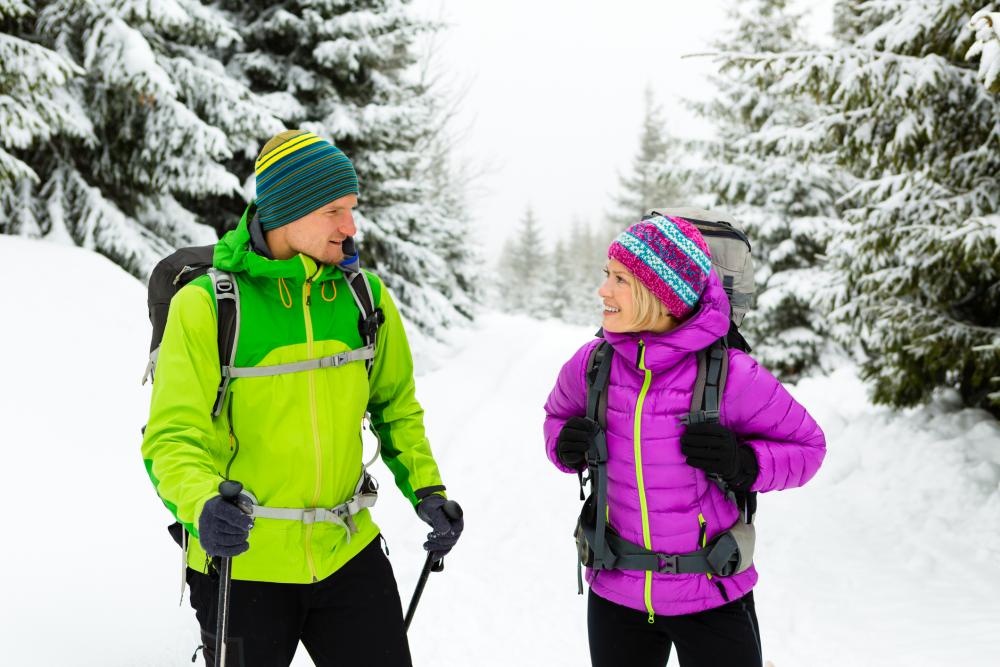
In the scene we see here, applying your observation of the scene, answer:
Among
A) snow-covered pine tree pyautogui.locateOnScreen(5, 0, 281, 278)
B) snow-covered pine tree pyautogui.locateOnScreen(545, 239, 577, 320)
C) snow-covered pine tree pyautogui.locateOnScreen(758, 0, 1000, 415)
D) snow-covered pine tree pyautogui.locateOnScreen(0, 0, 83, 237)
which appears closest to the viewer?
snow-covered pine tree pyautogui.locateOnScreen(758, 0, 1000, 415)

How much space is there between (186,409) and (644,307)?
157 centimetres

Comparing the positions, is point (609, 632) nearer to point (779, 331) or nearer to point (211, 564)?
point (211, 564)

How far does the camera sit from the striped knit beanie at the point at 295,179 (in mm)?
2373

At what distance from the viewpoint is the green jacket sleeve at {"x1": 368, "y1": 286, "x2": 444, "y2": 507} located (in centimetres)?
264

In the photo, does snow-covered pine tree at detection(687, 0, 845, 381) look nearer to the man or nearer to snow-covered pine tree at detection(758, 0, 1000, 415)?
snow-covered pine tree at detection(758, 0, 1000, 415)

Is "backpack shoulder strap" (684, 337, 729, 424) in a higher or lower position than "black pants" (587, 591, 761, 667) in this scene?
higher

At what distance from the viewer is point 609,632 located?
2.57 m

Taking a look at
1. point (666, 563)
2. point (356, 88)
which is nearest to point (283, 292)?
point (666, 563)

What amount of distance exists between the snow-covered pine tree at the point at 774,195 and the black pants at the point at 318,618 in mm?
11120

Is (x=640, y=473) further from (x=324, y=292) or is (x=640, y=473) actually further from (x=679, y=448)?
(x=324, y=292)

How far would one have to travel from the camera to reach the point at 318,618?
8.03 ft

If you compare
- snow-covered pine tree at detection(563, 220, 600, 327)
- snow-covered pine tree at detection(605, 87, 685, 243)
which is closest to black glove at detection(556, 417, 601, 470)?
snow-covered pine tree at detection(605, 87, 685, 243)

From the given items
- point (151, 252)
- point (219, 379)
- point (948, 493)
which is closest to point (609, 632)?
point (219, 379)

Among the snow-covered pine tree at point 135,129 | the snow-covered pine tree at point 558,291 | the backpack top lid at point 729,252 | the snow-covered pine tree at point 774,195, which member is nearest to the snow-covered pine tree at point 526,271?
the snow-covered pine tree at point 558,291
